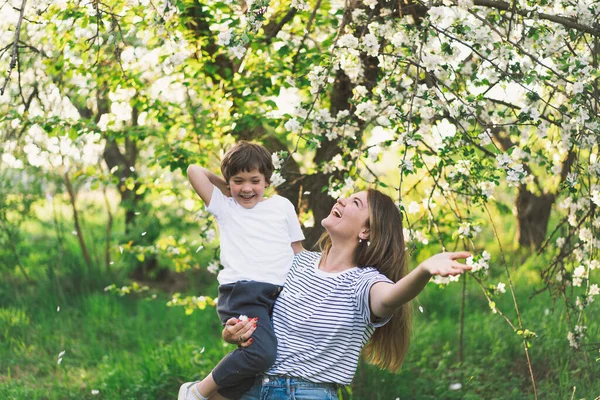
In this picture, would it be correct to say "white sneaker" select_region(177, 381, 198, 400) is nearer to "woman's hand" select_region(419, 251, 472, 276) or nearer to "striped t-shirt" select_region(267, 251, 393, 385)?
"striped t-shirt" select_region(267, 251, 393, 385)

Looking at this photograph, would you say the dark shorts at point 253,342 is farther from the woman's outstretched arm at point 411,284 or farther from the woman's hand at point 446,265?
the woman's hand at point 446,265

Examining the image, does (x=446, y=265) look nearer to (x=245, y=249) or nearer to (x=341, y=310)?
(x=341, y=310)

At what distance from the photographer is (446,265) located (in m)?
2.01

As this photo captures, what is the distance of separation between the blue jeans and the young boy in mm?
51

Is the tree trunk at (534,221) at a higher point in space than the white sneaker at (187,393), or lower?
higher

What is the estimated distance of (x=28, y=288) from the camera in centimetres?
643

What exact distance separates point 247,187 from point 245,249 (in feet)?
0.69

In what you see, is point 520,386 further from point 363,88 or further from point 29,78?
point 29,78

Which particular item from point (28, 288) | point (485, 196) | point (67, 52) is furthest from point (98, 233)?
point (485, 196)

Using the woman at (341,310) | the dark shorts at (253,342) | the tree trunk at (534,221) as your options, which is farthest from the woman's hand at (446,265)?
the tree trunk at (534,221)

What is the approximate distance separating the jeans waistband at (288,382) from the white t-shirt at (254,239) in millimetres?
329

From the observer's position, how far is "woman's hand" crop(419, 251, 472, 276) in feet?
6.51

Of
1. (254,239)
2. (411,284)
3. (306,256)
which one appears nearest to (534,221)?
(306,256)

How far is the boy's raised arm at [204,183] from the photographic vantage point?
2791mm
